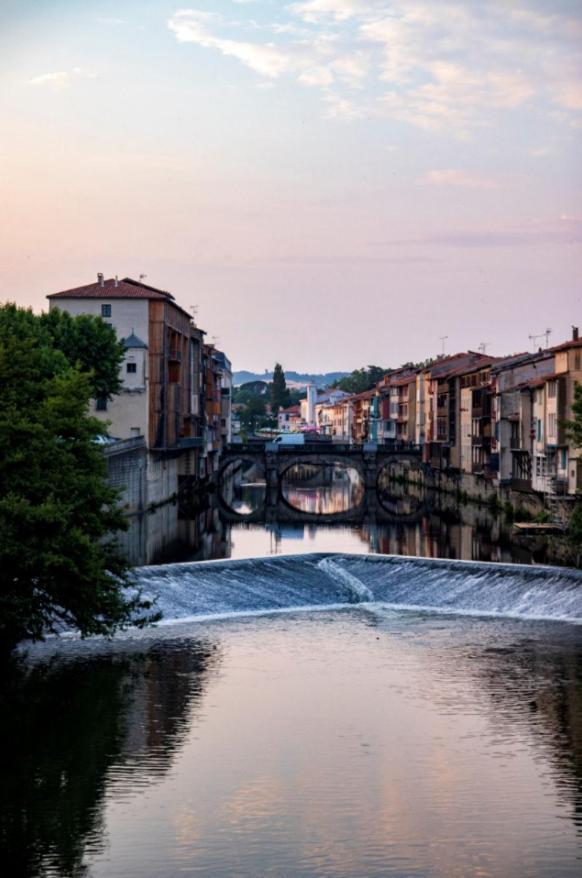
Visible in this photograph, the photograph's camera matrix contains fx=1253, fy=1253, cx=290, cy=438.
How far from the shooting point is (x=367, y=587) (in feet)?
172

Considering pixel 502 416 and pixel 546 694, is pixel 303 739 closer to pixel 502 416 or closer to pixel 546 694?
pixel 546 694

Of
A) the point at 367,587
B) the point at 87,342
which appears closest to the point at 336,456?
the point at 87,342

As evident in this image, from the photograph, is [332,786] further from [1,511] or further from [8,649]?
[8,649]

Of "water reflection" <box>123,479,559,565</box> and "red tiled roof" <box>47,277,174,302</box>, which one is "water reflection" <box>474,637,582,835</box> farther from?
"red tiled roof" <box>47,277,174,302</box>

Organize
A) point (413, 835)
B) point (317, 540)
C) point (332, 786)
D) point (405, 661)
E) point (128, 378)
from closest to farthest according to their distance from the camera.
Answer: point (413, 835) → point (332, 786) → point (405, 661) → point (317, 540) → point (128, 378)

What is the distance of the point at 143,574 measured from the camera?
158ft

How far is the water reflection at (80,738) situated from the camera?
23188 mm

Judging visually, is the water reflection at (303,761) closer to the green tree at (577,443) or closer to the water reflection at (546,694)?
the water reflection at (546,694)

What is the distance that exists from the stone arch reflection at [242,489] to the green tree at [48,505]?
204 feet

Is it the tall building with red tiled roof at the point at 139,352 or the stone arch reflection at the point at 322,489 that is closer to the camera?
the tall building with red tiled roof at the point at 139,352

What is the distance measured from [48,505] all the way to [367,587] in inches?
870

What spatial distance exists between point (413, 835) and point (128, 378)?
66.6 meters

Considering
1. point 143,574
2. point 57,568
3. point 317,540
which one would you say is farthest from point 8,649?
point 317,540

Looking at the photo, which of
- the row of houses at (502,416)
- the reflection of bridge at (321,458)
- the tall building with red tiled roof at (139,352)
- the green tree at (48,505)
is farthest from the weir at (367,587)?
the reflection of bridge at (321,458)
